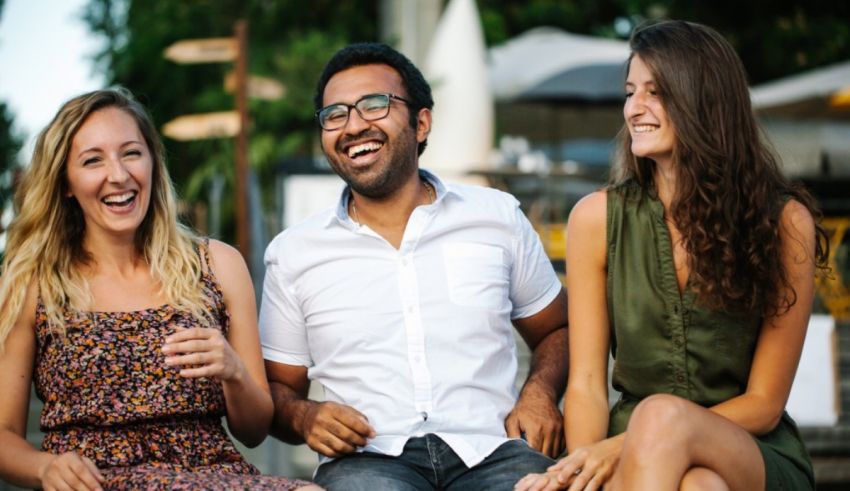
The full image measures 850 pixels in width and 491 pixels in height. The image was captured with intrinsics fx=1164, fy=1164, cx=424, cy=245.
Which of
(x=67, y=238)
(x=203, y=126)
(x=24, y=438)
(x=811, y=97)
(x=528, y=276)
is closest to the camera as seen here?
(x=24, y=438)

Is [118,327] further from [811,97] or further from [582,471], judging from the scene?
[811,97]

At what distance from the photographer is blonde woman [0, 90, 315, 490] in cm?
295

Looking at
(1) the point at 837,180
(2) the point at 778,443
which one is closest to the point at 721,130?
(2) the point at 778,443

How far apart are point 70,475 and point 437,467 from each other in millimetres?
1006

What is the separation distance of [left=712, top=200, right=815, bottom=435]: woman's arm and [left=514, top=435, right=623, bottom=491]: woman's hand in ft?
1.09

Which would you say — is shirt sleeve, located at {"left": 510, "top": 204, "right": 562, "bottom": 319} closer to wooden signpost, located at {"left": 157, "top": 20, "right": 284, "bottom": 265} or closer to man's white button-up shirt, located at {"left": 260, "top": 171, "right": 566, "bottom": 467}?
man's white button-up shirt, located at {"left": 260, "top": 171, "right": 566, "bottom": 467}

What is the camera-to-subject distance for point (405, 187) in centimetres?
356

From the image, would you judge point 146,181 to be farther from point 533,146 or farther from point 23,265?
point 533,146

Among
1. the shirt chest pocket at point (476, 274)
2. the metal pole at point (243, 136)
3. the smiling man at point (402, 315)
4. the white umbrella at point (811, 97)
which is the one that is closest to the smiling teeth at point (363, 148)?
the smiling man at point (402, 315)

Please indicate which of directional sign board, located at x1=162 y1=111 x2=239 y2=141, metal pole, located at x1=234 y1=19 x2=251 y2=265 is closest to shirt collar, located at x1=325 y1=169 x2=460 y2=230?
metal pole, located at x1=234 y1=19 x2=251 y2=265

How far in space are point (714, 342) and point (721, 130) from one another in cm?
57

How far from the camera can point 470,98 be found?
1042 cm

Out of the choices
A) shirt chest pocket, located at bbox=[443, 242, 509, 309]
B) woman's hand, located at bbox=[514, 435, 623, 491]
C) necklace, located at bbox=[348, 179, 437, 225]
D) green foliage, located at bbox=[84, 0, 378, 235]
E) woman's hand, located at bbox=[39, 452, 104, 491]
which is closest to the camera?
woman's hand, located at bbox=[39, 452, 104, 491]

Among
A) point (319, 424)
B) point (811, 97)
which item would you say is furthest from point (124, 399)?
point (811, 97)
